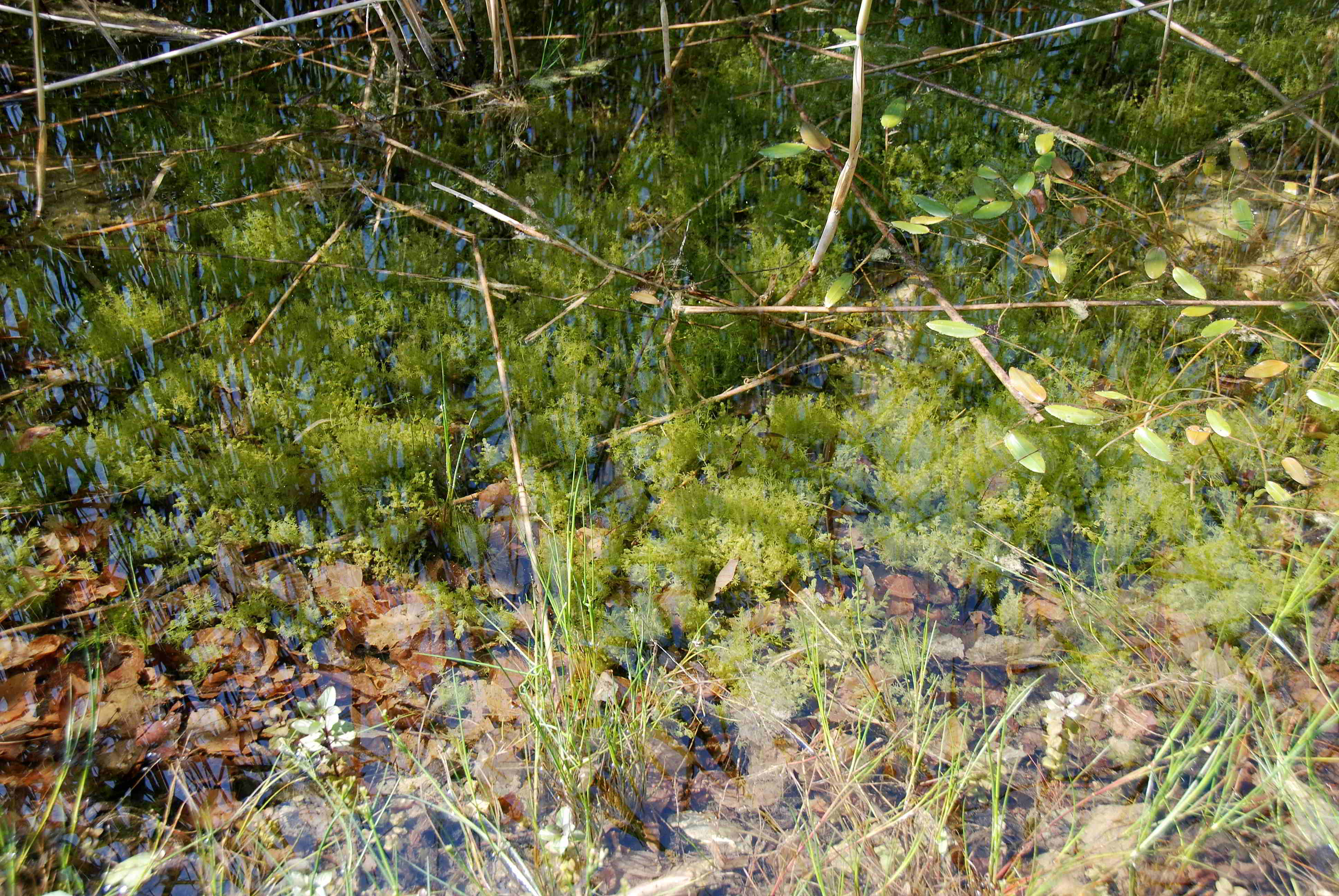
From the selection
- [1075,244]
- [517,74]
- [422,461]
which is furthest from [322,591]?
[1075,244]

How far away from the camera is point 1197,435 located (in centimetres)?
168

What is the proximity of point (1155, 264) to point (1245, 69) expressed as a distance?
806mm

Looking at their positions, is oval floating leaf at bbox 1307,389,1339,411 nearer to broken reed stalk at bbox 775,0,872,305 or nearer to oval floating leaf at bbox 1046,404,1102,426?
oval floating leaf at bbox 1046,404,1102,426

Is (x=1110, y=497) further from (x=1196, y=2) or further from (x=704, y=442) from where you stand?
(x=1196, y=2)

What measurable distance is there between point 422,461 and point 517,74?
5.21ft

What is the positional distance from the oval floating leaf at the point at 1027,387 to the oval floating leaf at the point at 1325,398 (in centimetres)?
53

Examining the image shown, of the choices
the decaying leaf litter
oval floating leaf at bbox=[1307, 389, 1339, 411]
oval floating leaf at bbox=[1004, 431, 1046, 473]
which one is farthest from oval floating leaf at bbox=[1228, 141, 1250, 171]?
oval floating leaf at bbox=[1004, 431, 1046, 473]

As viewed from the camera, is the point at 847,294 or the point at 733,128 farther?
the point at 733,128

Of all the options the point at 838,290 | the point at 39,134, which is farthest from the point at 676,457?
the point at 39,134

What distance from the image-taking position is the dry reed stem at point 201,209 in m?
2.22

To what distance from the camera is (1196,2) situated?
2.59 metres

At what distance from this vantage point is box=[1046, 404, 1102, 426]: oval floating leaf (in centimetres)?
160

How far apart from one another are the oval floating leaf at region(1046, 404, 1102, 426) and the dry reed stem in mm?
2162

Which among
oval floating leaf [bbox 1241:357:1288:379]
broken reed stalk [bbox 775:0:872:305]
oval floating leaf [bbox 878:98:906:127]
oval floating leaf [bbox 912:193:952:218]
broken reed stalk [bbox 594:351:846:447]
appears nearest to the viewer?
broken reed stalk [bbox 775:0:872:305]
